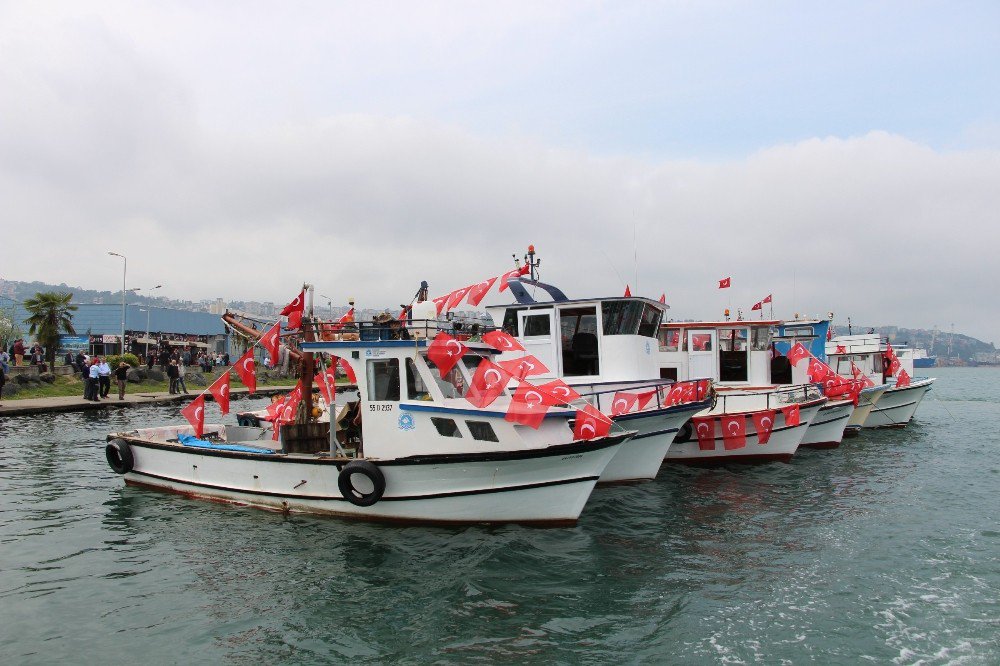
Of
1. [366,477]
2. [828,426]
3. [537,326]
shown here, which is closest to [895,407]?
[828,426]

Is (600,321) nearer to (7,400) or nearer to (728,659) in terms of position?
(728,659)

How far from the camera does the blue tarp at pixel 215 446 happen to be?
46.9 feet

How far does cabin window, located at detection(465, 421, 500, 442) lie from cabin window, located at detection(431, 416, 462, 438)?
0.87 ft

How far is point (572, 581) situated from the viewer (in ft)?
33.5

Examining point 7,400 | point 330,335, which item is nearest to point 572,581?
point 330,335

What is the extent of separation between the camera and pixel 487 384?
12.6 meters

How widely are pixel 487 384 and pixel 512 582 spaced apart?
3749mm

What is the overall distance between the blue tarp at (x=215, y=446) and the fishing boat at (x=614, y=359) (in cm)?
635

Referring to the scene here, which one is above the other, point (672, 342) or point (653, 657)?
point (672, 342)

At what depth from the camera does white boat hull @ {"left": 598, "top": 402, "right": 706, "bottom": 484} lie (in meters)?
16.4

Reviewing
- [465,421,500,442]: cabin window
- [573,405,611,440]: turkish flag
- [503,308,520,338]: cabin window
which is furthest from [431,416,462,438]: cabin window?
[503,308,520,338]: cabin window

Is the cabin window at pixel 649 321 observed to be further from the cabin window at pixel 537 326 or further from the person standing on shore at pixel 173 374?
the person standing on shore at pixel 173 374

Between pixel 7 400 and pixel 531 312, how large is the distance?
2531cm

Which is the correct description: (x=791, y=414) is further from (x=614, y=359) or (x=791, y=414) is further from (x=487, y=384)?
(x=487, y=384)
